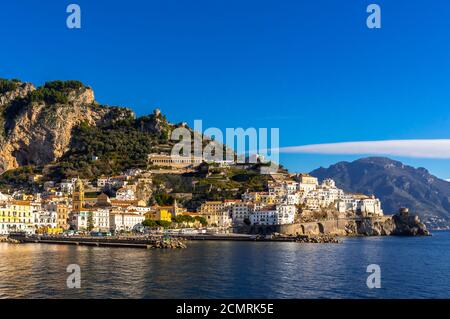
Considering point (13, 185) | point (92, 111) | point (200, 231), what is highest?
point (92, 111)

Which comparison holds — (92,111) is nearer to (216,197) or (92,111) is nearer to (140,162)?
(140,162)

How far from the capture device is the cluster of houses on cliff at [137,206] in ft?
264

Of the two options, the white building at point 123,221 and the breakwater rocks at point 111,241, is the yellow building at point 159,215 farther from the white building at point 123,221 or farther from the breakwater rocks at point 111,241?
the breakwater rocks at point 111,241

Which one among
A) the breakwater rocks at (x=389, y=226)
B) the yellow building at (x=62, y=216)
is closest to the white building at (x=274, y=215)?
the breakwater rocks at (x=389, y=226)

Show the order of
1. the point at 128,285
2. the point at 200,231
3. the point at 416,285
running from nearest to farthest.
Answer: the point at 128,285 → the point at 416,285 → the point at 200,231

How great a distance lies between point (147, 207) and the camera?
9319 centimetres

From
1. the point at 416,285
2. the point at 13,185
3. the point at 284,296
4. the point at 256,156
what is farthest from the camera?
the point at 256,156

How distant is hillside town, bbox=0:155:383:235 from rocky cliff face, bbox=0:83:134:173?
13.6 metres

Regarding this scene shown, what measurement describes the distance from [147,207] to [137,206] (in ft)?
6.83

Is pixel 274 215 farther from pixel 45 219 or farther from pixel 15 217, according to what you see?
pixel 15 217
